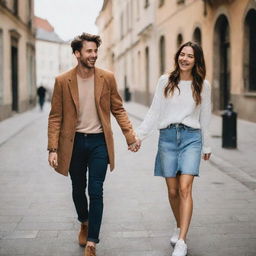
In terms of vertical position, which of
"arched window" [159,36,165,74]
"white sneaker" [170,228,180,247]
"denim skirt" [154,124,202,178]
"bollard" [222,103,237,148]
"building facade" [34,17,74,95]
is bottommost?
"white sneaker" [170,228,180,247]

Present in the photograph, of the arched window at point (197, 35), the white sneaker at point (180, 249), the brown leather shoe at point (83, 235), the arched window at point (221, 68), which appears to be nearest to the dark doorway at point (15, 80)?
the arched window at point (197, 35)

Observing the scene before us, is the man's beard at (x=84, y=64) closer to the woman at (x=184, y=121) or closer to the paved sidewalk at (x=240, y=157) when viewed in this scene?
the woman at (x=184, y=121)

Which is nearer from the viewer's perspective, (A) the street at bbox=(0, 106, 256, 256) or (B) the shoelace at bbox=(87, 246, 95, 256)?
(B) the shoelace at bbox=(87, 246, 95, 256)

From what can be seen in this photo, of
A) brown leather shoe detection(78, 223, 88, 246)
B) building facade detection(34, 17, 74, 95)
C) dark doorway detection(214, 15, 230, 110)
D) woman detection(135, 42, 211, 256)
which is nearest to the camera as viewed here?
woman detection(135, 42, 211, 256)

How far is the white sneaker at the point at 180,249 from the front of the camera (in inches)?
164

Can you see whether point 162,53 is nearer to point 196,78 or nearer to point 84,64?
point 196,78

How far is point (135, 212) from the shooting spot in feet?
18.8

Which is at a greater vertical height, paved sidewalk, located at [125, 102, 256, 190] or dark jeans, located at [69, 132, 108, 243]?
dark jeans, located at [69, 132, 108, 243]

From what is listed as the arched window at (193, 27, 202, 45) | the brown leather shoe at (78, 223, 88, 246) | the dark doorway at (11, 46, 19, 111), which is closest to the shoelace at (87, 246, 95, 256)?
the brown leather shoe at (78, 223, 88, 246)

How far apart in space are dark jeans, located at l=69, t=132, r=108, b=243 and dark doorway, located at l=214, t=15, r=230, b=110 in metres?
15.0

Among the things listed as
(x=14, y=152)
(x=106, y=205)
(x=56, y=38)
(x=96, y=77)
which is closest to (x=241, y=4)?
(x=14, y=152)

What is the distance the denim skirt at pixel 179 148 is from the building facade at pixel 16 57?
16392 mm

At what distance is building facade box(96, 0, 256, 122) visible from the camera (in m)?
16.2

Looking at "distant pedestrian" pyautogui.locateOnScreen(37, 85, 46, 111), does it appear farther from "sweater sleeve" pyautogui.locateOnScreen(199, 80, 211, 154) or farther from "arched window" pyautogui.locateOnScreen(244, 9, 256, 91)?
"sweater sleeve" pyautogui.locateOnScreen(199, 80, 211, 154)
